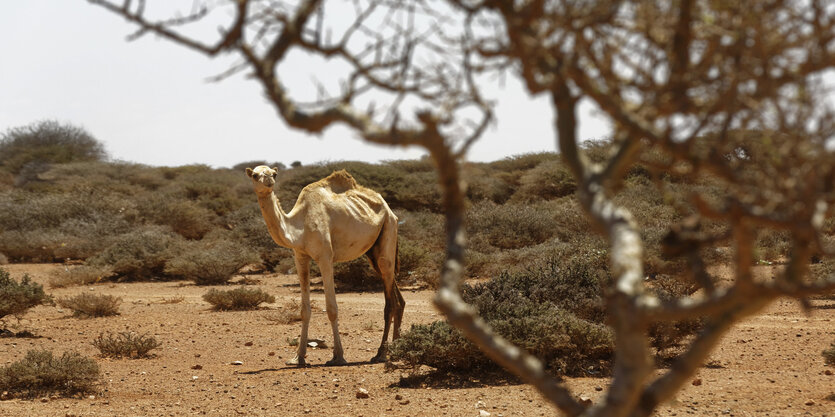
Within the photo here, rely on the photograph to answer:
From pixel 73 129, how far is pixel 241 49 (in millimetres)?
49611

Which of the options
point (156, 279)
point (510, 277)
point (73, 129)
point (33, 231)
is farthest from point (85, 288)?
point (73, 129)

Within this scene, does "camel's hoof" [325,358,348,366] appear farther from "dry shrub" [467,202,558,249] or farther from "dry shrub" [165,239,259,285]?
"dry shrub" [467,202,558,249]

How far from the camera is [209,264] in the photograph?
1778cm

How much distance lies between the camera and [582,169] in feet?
9.24

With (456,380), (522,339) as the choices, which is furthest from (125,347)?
(522,339)

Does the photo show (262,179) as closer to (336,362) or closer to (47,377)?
(336,362)

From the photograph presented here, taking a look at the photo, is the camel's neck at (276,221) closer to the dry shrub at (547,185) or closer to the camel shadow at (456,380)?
the camel shadow at (456,380)

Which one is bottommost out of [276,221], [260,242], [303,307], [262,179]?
[303,307]

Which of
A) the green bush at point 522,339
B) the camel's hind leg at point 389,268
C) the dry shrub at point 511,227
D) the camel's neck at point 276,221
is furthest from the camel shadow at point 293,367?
the dry shrub at point 511,227

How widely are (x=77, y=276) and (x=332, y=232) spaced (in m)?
10.3

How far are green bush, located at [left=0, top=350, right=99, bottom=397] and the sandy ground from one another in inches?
7.3

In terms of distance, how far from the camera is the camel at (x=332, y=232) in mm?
8961

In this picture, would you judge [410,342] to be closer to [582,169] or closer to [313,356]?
[313,356]

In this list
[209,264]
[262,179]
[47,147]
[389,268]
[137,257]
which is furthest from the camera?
[47,147]
